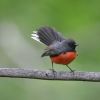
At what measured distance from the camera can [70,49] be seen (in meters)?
6.23

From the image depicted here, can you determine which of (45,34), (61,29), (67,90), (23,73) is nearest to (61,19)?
(61,29)

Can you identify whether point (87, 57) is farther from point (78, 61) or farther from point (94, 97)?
point (94, 97)

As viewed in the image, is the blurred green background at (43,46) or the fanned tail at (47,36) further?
the blurred green background at (43,46)

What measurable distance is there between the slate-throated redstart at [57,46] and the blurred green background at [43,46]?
324cm

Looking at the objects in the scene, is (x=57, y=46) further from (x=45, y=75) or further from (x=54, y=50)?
(x=45, y=75)

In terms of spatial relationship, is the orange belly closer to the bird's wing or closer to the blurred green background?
the bird's wing

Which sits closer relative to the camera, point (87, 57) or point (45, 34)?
point (45, 34)

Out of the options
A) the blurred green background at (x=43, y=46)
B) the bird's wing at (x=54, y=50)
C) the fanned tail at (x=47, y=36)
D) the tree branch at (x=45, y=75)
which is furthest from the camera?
the blurred green background at (x=43, y=46)

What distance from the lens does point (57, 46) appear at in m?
6.16

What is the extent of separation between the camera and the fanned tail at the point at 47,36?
21.3ft

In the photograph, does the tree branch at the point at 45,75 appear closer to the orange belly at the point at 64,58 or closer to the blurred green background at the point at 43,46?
the orange belly at the point at 64,58

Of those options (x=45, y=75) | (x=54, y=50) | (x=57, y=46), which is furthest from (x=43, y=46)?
(x=45, y=75)

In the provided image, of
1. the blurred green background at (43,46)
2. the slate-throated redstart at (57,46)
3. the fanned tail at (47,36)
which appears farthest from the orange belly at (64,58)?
the blurred green background at (43,46)

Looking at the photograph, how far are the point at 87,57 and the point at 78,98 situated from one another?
1.14 m
